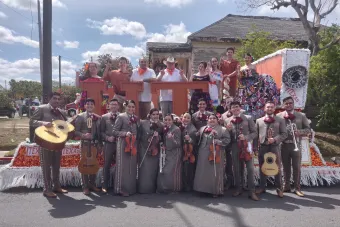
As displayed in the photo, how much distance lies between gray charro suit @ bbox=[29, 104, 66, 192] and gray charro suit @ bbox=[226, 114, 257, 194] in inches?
119

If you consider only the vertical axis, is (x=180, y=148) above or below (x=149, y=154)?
above

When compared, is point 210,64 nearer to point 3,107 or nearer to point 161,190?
point 161,190

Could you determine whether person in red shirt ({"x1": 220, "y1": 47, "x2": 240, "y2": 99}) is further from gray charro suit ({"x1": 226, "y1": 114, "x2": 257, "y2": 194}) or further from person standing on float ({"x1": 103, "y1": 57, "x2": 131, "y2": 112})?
person standing on float ({"x1": 103, "y1": 57, "x2": 131, "y2": 112})

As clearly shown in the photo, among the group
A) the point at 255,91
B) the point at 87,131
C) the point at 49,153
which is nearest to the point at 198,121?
the point at 255,91

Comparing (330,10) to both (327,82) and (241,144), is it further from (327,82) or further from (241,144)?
(241,144)

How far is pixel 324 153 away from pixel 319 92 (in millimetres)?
2673

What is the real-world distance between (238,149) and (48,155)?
3.24m

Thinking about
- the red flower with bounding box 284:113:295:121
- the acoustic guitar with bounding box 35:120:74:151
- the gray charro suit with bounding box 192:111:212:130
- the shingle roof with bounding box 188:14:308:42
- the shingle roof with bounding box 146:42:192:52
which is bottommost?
the acoustic guitar with bounding box 35:120:74:151

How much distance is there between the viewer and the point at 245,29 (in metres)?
18.0

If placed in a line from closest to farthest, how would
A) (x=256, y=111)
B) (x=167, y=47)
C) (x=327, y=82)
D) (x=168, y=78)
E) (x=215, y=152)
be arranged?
(x=215, y=152), (x=168, y=78), (x=256, y=111), (x=327, y=82), (x=167, y=47)

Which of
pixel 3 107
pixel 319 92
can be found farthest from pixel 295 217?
pixel 3 107

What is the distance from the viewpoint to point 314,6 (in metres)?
12.1

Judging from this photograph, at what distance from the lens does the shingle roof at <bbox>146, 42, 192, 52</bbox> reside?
1582 cm

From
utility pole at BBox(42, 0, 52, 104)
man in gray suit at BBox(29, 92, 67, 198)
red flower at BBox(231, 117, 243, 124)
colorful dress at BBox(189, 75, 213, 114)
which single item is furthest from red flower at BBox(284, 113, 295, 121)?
utility pole at BBox(42, 0, 52, 104)
